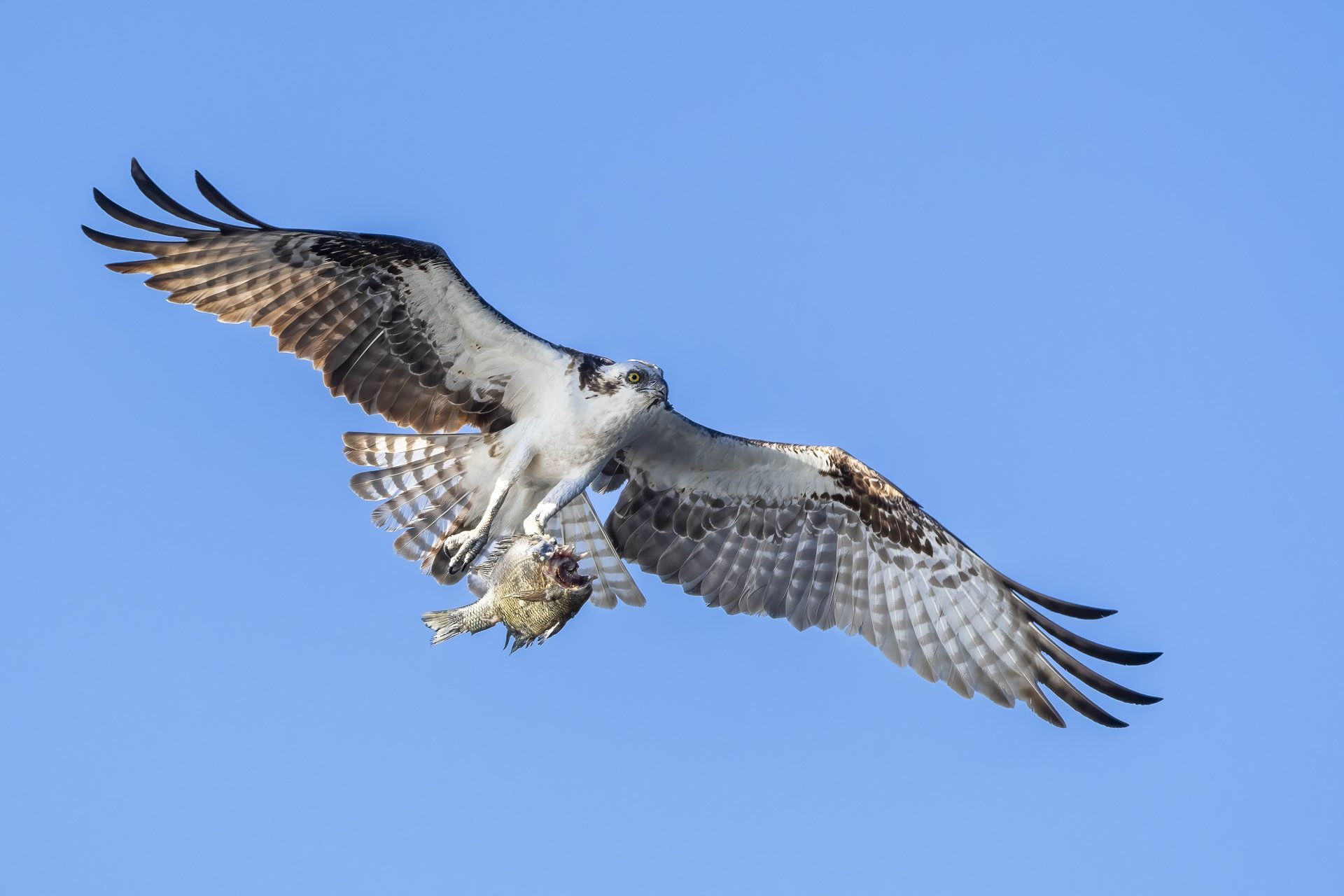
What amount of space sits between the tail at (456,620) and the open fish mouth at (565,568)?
1.51 feet

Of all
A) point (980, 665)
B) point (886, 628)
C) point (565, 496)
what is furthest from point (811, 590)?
point (565, 496)

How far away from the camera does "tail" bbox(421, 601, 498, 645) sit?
8.57 meters

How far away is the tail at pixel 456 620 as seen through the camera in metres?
8.57

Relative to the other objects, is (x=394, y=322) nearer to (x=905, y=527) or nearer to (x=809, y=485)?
(x=809, y=485)

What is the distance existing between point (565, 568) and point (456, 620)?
71 centimetres

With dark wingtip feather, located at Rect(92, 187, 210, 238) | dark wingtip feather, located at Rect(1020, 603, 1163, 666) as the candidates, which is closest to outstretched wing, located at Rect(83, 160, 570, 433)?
dark wingtip feather, located at Rect(92, 187, 210, 238)

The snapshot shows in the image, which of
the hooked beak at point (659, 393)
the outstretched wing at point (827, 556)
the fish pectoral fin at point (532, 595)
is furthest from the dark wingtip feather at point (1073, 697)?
the fish pectoral fin at point (532, 595)

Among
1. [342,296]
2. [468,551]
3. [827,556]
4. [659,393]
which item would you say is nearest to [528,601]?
[468,551]

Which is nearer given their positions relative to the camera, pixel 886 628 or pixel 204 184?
pixel 204 184

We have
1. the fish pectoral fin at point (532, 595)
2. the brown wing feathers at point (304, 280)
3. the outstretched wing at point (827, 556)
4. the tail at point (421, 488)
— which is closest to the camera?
the fish pectoral fin at point (532, 595)

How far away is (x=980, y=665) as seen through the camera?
11.3m

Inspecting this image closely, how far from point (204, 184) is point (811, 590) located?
17.6 ft

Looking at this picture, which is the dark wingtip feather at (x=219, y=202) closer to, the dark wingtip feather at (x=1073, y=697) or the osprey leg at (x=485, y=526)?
the osprey leg at (x=485, y=526)

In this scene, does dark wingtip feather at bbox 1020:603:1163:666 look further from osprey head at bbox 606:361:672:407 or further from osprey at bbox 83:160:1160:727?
osprey head at bbox 606:361:672:407
